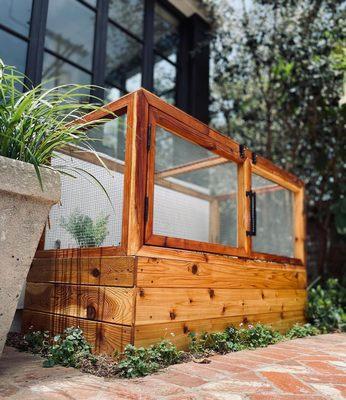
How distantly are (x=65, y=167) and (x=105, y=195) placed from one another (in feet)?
0.98

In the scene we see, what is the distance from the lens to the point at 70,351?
1.91 metres

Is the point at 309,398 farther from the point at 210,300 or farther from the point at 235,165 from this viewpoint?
the point at 235,165

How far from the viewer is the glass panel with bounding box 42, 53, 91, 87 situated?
14.5ft

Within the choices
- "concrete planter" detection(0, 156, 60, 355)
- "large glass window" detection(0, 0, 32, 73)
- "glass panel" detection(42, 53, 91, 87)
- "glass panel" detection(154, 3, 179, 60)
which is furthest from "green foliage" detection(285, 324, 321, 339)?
"glass panel" detection(154, 3, 179, 60)

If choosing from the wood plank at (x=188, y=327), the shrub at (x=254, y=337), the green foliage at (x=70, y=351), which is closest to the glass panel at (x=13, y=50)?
the green foliage at (x=70, y=351)

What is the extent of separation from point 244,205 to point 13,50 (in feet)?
6.97

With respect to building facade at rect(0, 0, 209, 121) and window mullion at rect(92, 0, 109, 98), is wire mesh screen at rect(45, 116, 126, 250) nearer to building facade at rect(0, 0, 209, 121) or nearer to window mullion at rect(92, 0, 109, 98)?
window mullion at rect(92, 0, 109, 98)

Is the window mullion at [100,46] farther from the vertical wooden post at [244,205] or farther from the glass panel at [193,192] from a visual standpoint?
the vertical wooden post at [244,205]

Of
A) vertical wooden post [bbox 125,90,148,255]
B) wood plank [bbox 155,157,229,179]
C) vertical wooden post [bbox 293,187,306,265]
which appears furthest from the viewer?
vertical wooden post [bbox 293,187,306,265]

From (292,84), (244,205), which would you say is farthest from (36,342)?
(292,84)

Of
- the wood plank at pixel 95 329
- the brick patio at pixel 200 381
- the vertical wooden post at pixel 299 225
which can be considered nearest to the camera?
the brick patio at pixel 200 381

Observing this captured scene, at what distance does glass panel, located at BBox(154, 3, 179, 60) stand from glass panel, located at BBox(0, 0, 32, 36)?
5.52ft

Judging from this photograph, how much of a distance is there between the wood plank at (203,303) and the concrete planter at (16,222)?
1.81ft

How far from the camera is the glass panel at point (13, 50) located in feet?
10.2
